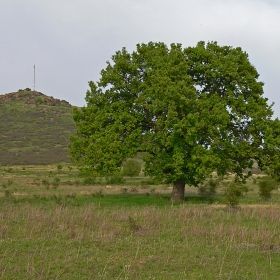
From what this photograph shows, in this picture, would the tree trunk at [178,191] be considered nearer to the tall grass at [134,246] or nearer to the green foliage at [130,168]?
the tall grass at [134,246]

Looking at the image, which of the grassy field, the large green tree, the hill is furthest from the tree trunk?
the hill

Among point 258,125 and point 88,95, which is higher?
point 88,95

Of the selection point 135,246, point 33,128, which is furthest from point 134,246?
point 33,128

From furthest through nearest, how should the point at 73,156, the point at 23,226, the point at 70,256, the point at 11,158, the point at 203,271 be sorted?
the point at 11,158 → the point at 73,156 → the point at 23,226 → the point at 70,256 → the point at 203,271

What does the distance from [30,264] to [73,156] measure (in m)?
18.6

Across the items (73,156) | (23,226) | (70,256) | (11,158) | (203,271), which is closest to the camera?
(203,271)

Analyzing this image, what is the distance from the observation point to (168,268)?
34.3ft

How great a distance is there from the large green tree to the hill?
57.1 metres

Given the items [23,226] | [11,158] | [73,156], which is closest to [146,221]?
[23,226]

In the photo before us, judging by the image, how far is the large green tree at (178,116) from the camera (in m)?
25.6

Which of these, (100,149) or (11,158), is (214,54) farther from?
(11,158)

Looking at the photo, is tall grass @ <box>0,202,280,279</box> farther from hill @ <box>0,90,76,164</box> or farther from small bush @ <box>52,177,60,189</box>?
hill @ <box>0,90,76,164</box>

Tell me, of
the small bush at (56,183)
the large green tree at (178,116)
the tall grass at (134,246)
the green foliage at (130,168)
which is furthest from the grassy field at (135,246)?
the green foliage at (130,168)

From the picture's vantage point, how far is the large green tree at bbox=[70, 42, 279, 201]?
25625 millimetres
